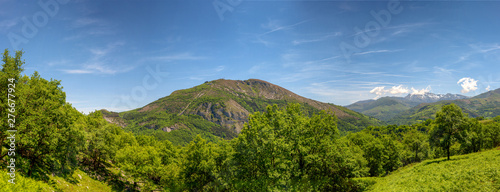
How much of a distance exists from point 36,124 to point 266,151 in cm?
2751

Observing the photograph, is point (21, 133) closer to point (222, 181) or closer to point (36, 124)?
point (36, 124)

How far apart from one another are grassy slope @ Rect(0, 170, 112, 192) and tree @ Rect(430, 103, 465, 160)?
217ft

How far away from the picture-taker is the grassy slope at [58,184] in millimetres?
16212

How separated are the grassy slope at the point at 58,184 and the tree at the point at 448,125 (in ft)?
217

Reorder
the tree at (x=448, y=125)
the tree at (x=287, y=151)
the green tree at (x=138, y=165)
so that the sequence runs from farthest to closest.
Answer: the green tree at (x=138, y=165) < the tree at (x=448, y=125) < the tree at (x=287, y=151)

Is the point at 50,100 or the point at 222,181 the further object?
the point at 222,181

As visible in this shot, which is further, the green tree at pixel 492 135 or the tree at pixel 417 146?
the tree at pixel 417 146

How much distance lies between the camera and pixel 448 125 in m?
42.8

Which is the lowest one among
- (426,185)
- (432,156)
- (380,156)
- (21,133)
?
(432,156)

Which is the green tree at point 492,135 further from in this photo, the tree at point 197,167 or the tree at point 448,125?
the tree at point 197,167

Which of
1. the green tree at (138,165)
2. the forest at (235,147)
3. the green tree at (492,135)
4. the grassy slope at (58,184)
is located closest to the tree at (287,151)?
the forest at (235,147)

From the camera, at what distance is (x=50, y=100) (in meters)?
25.4

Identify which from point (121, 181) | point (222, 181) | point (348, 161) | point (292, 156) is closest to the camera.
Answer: point (292, 156)

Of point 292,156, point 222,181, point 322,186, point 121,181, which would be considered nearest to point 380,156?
point 322,186
